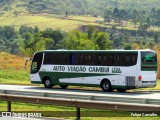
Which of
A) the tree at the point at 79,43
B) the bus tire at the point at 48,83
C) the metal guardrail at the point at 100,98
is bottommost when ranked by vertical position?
the bus tire at the point at 48,83

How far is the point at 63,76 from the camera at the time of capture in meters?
30.1

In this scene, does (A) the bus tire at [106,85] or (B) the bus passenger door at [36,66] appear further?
(B) the bus passenger door at [36,66]

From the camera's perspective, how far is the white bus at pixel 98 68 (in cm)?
2600

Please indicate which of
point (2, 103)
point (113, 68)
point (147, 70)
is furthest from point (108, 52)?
point (2, 103)

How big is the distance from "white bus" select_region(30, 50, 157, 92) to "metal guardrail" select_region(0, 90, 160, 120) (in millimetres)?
10505

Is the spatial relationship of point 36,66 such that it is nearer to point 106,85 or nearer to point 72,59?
point 72,59

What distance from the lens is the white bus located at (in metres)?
26.0

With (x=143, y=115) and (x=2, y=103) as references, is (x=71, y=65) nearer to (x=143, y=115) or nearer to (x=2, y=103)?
(x=2, y=103)

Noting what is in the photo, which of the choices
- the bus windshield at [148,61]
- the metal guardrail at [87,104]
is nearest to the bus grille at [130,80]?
the bus windshield at [148,61]

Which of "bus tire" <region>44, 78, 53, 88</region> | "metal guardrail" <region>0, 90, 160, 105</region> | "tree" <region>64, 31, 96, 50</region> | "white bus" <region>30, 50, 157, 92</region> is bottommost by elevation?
"bus tire" <region>44, 78, 53, 88</region>

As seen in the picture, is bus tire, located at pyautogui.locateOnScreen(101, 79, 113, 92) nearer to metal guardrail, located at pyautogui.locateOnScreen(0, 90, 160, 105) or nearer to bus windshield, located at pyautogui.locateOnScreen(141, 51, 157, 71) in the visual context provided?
bus windshield, located at pyautogui.locateOnScreen(141, 51, 157, 71)

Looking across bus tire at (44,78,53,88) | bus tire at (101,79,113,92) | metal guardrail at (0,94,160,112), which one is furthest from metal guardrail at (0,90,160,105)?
bus tire at (44,78,53,88)

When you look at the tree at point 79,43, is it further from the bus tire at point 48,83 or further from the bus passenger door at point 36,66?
the bus tire at point 48,83

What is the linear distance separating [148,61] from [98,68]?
352cm
